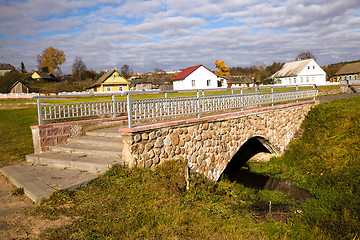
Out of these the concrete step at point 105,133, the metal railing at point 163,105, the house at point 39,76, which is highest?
the house at point 39,76

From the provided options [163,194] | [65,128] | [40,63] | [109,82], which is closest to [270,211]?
[163,194]

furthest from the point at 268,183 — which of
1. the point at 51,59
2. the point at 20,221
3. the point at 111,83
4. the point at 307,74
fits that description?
the point at 51,59

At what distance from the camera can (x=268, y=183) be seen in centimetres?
1000

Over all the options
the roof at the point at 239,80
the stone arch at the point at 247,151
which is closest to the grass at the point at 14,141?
the stone arch at the point at 247,151

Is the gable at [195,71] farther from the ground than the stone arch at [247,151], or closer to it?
farther from the ground

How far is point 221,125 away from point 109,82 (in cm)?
4556

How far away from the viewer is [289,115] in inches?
502

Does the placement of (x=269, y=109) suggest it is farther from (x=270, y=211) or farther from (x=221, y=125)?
(x=270, y=211)

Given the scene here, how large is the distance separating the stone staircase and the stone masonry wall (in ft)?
2.16

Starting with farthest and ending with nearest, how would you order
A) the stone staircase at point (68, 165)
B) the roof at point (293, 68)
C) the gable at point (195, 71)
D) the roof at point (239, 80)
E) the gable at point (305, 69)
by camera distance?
the roof at point (239, 80) < the roof at point (293, 68) < the gable at point (305, 69) < the gable at point (195, 71) < the stone staircase at point (68, 165)

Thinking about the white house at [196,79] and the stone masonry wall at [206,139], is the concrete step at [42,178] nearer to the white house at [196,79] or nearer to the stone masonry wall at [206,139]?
the stone masonry wall at [206,139]

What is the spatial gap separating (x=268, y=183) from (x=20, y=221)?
8521 mm

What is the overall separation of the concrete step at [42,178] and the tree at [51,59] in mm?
87417

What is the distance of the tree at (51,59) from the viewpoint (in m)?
82.6
